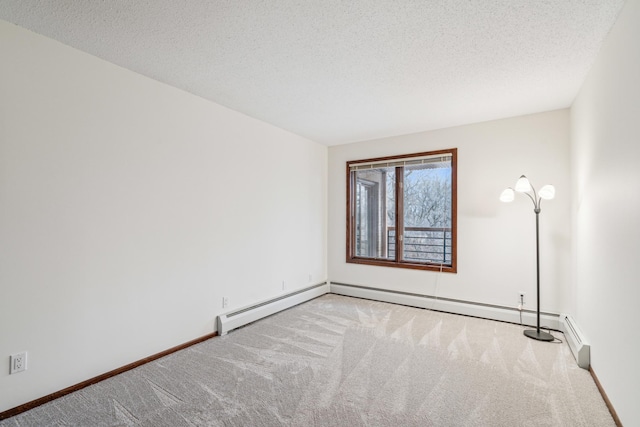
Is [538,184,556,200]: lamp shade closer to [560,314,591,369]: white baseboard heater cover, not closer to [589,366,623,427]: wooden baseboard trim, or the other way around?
[560,314,591,369]: white baseboard heater cover

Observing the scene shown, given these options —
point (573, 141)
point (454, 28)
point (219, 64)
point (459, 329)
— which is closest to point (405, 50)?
point (454, 28)

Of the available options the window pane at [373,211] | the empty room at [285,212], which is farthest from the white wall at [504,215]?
the window pane at [373,211]

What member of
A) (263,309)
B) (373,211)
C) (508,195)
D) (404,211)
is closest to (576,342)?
(508,195)

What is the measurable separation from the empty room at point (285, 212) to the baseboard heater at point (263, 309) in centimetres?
5

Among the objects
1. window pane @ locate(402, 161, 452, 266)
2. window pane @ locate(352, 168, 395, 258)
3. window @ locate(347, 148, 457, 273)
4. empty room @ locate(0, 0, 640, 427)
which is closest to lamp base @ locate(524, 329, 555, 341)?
empty room @ locate(0, 0, 640, 427)

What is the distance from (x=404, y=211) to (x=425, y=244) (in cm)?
57

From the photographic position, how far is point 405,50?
7.77 feet

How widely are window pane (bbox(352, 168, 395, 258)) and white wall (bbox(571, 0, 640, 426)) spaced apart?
243cm

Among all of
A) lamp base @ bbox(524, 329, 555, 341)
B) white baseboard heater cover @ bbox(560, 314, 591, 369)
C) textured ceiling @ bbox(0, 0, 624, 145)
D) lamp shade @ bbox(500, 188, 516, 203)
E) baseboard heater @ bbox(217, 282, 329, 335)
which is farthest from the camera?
lamp shade @ bbox(500, 188, 516, 203)

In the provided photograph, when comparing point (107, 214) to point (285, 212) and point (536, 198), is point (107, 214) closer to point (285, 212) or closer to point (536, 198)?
point (285, 212)

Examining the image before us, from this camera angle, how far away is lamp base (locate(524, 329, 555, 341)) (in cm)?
329

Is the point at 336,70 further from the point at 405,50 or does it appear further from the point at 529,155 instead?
the point at 529,155

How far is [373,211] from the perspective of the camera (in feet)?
16.9

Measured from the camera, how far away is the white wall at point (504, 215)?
363 cm
